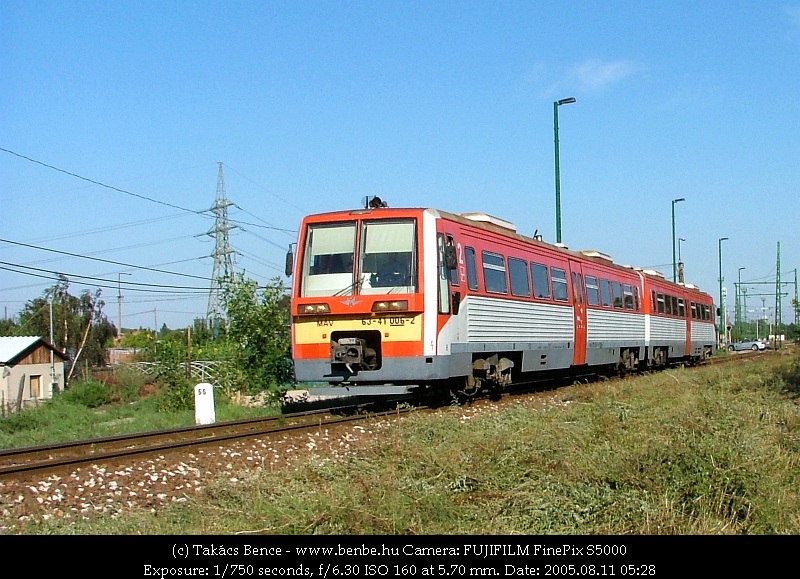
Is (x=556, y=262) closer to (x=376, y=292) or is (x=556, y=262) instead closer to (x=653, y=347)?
(x=376, y=292)

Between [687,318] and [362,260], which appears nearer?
[362,260]

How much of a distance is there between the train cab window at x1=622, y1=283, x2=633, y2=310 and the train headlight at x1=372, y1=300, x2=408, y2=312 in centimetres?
1257

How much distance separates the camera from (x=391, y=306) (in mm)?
12500

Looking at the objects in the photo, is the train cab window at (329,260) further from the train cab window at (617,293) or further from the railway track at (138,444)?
the train cab window at (617,293)

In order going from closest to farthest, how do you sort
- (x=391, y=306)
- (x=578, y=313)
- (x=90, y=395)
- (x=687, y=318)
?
(x=391, y=306), (x=578, y=313), (x=90, y=395), (x=687, y=318)

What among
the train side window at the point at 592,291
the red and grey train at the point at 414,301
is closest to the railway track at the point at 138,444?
the red and grey train at the point at 414,301

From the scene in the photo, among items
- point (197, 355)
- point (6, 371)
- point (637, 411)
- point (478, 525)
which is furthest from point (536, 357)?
point (6, 371)

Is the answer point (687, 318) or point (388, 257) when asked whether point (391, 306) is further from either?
point (687, 318)

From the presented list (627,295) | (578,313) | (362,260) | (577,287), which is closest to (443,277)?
(362,260)

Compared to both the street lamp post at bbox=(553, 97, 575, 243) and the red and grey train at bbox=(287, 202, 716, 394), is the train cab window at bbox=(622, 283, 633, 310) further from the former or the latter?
the red and grey train at bbox=(287, 202, 716, 394)

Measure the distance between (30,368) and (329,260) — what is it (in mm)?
37351

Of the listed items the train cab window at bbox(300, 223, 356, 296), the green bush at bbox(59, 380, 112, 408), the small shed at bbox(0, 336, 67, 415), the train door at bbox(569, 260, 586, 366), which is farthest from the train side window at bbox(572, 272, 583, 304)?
the small shed at bbox(0, 336, 67, 415)

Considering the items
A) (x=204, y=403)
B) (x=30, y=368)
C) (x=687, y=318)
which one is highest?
(x=687, y=318)

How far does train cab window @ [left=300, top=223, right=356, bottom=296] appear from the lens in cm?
1300
